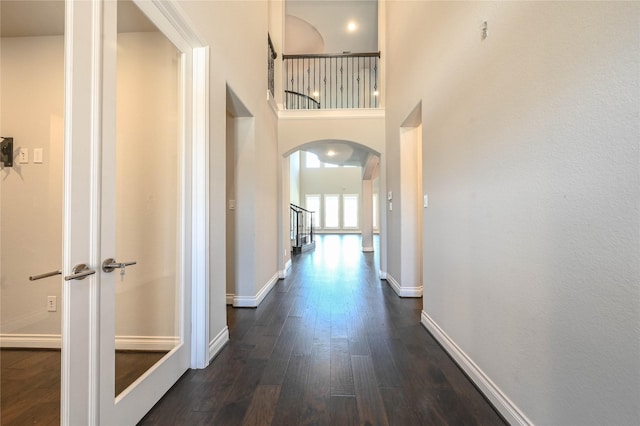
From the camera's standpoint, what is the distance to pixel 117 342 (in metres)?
1.35

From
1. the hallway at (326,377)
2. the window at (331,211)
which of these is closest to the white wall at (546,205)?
the hallway at (326,377)

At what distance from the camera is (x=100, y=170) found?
1.22 meters

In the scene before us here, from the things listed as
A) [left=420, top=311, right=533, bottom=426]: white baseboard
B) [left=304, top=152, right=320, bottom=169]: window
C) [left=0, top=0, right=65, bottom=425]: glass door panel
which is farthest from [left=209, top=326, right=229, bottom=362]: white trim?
[left=304, top=152, right=320, bottom=169]: window

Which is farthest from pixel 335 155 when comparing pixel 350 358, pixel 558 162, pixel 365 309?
pixel 558 162

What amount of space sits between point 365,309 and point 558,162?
98.4 inches

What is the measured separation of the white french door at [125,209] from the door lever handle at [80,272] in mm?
19

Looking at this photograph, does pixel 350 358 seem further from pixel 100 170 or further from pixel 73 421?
pixel 100 170

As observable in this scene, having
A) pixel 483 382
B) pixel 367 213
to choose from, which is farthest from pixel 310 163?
pixel 483 382

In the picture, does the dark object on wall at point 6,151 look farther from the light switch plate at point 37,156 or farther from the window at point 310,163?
the window at point 310,163

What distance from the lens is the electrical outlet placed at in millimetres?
1150

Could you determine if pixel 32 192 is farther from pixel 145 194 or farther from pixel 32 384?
pixel 32 384

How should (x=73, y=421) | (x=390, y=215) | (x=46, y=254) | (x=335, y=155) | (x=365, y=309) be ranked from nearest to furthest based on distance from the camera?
1. (x=73, y=421)
2. (x=46, y=254)
3. (x=365, y=309)
4. (x=390, y=215)
5. (x=335, y=155)

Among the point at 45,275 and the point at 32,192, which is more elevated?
the point at 32,192

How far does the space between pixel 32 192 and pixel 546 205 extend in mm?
2186
